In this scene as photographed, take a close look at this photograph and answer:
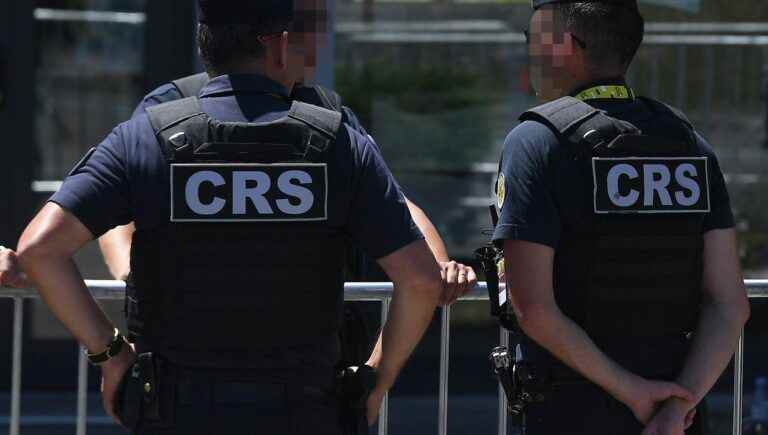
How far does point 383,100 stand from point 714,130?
1685 millimetres

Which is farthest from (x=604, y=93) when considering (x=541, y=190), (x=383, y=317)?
(x=383, y=317)

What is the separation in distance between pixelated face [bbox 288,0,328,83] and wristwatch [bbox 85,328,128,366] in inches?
27.1

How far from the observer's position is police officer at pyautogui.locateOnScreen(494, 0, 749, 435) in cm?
285

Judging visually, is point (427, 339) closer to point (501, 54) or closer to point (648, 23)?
point (501, 54)

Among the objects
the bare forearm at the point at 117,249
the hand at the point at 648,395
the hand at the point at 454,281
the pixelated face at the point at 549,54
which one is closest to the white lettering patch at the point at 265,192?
the pixelated face at the point at 549,54

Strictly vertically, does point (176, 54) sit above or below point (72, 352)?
above

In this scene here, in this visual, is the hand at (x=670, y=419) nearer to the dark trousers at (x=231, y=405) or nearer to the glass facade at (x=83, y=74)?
the dark trousers at (x=231, y=405)

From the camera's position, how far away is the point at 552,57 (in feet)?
9.66

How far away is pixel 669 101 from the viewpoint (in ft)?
21.8

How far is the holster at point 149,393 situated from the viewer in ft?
9.05

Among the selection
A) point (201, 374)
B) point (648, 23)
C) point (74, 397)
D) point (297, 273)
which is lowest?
point (74, 397)

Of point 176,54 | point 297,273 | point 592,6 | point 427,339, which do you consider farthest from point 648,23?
point 297,273

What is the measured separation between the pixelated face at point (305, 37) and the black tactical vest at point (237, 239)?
14cm

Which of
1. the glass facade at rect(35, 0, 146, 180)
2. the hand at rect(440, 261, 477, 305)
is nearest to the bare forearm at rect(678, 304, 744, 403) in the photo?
the hand at rect(440, 261, 477, 305)
